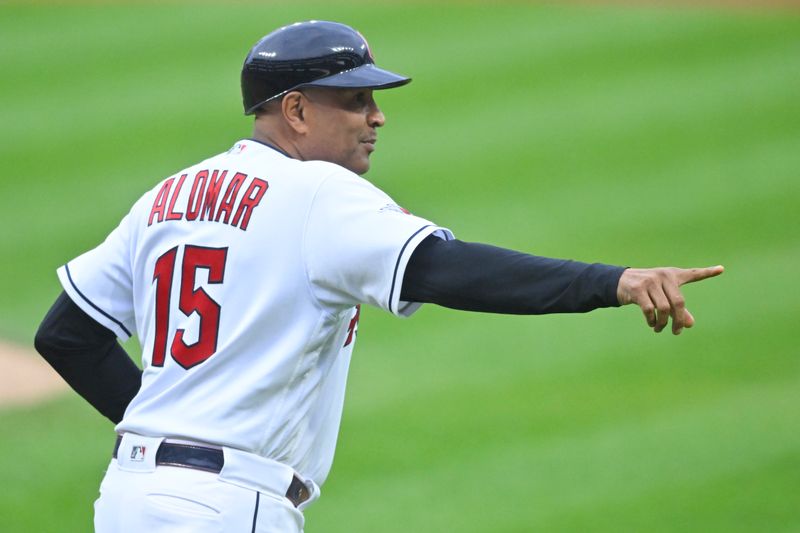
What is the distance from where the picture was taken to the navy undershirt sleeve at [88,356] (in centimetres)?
317

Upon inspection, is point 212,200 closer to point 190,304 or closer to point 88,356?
point 190,304

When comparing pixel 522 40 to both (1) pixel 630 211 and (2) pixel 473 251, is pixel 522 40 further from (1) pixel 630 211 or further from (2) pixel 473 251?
(2) pixel 473 251

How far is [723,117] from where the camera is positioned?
1020 cm

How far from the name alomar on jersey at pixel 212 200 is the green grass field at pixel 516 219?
2759 millimetres

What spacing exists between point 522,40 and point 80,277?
29.2 feet

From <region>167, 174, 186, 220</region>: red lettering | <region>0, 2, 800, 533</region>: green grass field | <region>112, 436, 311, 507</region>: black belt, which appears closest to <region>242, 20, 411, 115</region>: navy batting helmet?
<region>167, 174, 186, 220</region>: red lettering

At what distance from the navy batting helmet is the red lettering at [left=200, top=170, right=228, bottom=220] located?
0.97 feet

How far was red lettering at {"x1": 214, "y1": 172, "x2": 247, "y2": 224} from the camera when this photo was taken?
279cm

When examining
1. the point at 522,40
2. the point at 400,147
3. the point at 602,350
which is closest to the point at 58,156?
the point at 400,147

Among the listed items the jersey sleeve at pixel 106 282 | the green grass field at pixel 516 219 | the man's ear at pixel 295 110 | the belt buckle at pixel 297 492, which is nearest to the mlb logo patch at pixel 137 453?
the belt buckle at pixel 297 492

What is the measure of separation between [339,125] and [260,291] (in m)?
0.55

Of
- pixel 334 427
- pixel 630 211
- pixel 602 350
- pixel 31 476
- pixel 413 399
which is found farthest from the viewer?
pixel 630 211

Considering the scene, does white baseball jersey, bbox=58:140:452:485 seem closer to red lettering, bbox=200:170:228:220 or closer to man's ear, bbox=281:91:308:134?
red lettering, bbox=200:170:228:220

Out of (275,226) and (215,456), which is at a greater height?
(275,226)
